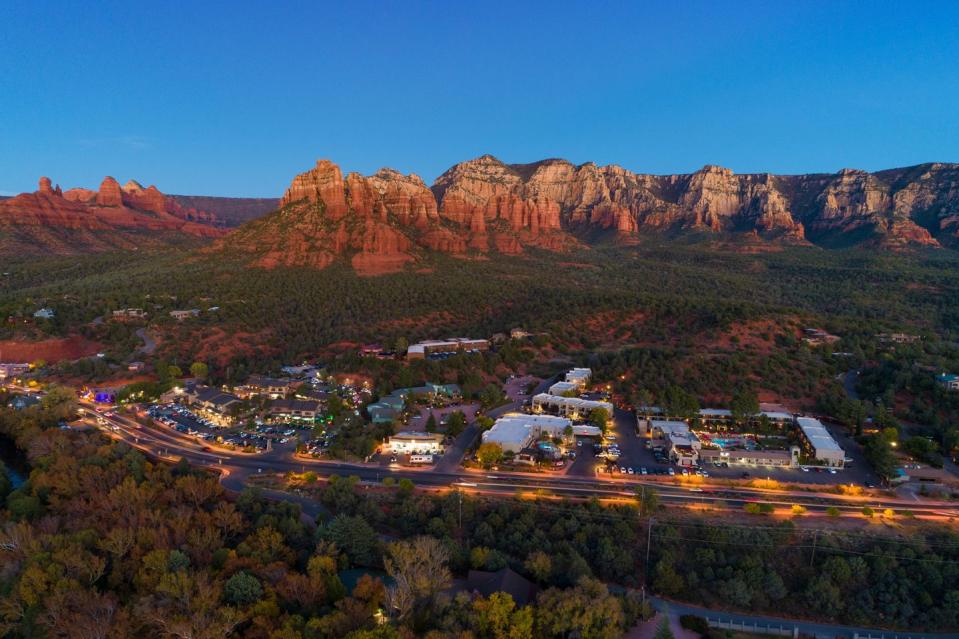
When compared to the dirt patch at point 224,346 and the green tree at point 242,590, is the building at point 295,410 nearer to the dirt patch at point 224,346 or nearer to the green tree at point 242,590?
the dirt patch at point 224,346

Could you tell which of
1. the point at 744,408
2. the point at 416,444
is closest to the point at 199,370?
the point at 416,444

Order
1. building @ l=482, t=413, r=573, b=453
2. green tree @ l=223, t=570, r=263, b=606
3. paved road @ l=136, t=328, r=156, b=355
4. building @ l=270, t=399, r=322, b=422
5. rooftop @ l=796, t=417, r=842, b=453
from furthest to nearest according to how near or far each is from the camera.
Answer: paved road @ l=136, t=328, r=156, b=355
building @ l=270, t=399, r=322, b=422
building @ l=482, t=413, r=573, b=453
rooftop @ l=796, t=417, r=842, b=453
green tree @ l=223, t=570, r=263, b=606

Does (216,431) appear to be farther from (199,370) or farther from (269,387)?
(199,370)

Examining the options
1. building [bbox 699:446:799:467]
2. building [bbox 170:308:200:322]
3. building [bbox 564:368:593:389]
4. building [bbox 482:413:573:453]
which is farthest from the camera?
building [bbox 170:308:200:322]

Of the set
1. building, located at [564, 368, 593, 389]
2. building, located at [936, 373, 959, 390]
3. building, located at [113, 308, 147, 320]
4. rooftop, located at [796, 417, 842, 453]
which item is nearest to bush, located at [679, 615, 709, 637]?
rooftop, located at [796, 417, 842, 453]

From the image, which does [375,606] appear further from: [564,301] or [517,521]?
[564,301]

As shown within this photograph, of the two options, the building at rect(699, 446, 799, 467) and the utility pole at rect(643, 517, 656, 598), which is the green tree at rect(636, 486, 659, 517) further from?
the building at rect(699, 446, 799, 467)

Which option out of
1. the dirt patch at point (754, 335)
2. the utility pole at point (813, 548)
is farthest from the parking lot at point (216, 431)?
the dirt patch at point (754, 335)

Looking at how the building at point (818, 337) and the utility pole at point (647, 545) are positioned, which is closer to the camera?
the utility pole at point (647, 545)
